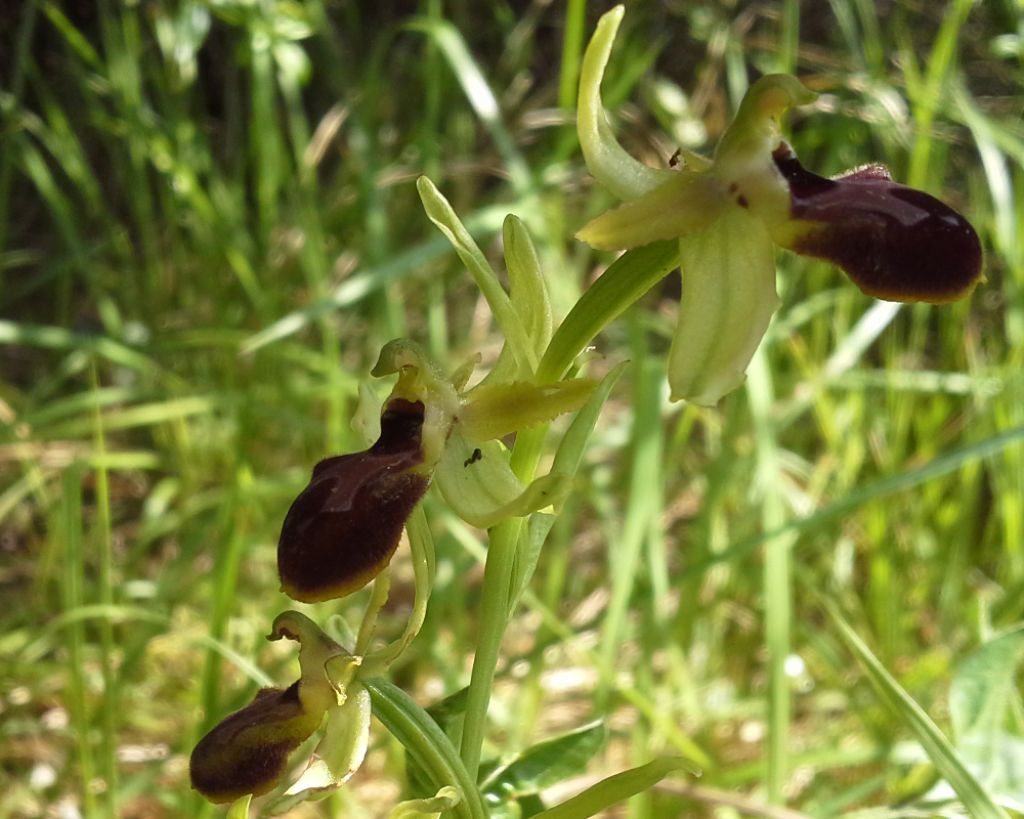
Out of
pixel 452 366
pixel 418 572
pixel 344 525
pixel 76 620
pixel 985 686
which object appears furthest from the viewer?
pixel 452 366

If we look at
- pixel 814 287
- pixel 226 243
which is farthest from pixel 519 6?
pixel 226 243

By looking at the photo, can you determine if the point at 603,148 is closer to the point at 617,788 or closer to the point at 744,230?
the point at 744,230

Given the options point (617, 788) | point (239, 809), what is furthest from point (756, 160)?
point (239, 809)

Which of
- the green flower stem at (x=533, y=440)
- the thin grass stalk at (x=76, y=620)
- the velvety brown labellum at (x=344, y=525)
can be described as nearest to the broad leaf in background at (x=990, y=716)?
the green flower stem at (x=533, y=440)

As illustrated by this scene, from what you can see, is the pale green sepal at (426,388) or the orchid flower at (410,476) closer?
the orchid flower at (410,476)

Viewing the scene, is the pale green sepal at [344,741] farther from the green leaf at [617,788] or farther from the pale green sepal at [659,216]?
the pale green sepal at [659,216]

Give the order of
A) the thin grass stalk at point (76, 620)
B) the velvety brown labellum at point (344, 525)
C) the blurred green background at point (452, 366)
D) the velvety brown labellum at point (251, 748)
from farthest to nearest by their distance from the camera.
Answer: the blurred green background at point (452, 366) → the thin grass stalk at point (76, 620) → the velvety brown labellum at point (251, 748) → the velvety brown labellum at point (344, 525)

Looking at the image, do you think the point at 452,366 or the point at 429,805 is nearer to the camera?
the point at 429,805

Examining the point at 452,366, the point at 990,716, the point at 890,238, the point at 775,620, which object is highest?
the point at 890,238
